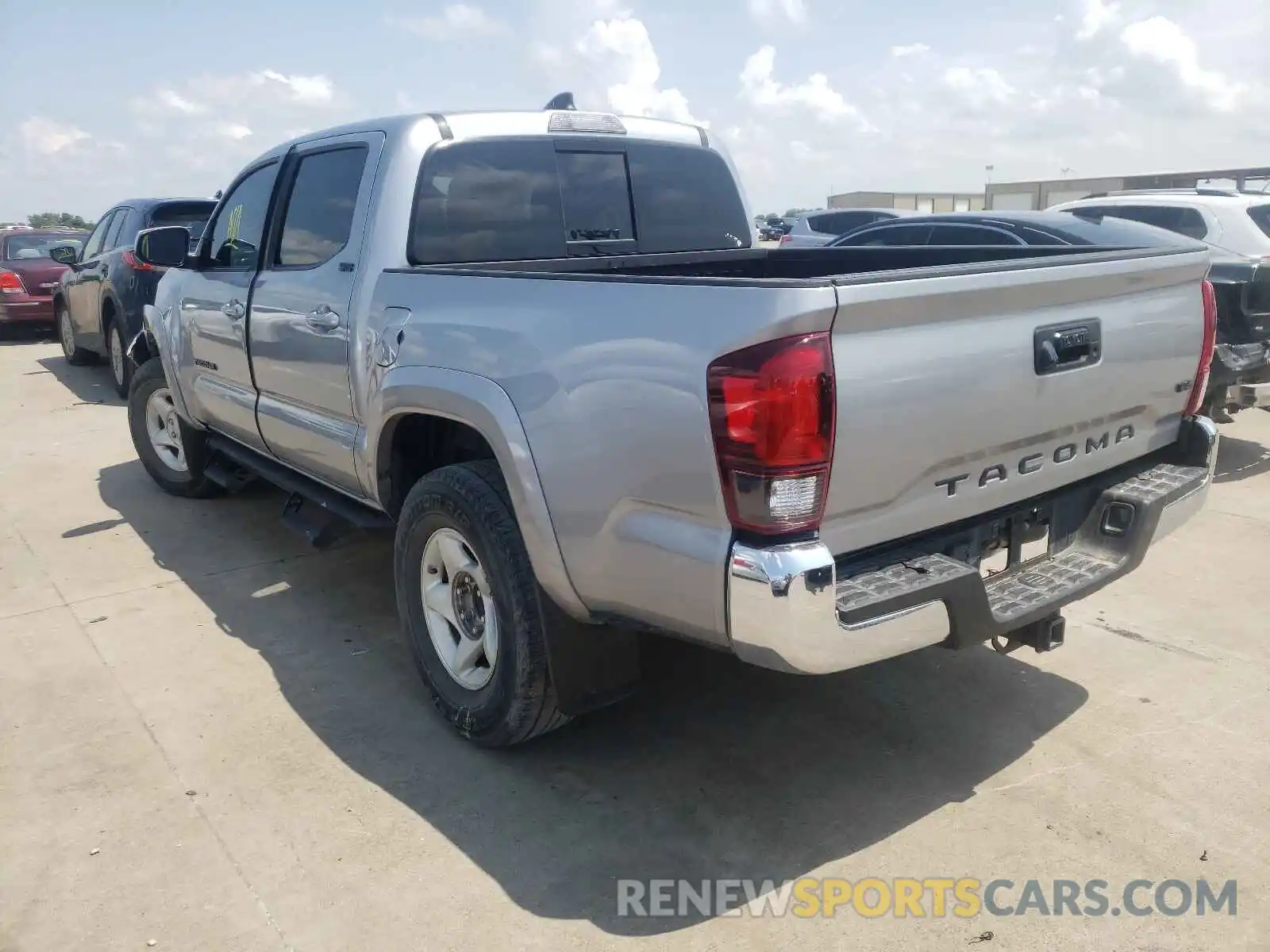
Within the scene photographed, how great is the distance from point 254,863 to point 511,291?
176cm

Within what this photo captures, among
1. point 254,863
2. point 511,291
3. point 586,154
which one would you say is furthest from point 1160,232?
point 254,863

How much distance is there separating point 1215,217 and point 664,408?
7.98 m

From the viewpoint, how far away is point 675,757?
3338 mm

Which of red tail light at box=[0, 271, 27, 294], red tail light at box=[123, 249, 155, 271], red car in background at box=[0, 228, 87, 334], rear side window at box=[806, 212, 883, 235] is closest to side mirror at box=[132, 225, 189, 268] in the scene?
red tail light at box=[123, 249, 155, 271]

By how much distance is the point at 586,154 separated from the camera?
4.15m

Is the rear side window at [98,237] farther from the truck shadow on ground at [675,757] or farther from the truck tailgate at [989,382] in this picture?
the truck tailgate at [989,382]

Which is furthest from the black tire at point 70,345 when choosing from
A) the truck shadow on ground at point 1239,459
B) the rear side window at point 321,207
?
the truck shadow on ground at point 1239,459

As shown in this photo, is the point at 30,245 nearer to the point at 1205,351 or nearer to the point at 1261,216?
the point at 1261,216

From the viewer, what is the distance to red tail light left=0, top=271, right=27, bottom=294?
13.5 meters

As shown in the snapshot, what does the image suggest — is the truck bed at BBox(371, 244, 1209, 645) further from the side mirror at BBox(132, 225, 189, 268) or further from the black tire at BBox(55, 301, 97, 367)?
the black tire at BBox(55, 301, 97, 367)

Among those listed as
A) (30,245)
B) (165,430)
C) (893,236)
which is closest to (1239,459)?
(893,236)

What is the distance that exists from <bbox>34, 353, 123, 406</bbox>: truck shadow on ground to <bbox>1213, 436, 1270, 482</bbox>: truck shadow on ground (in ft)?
30.4

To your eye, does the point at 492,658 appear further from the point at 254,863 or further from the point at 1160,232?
the point at 1160,232

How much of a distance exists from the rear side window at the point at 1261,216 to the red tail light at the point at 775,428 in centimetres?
790
